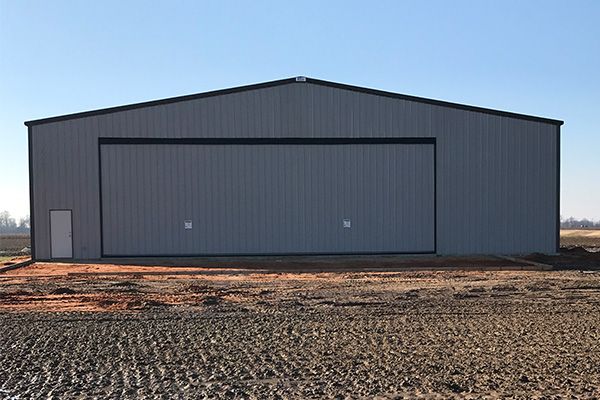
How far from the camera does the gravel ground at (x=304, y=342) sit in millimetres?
7348

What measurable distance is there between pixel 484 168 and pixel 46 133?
18465mm

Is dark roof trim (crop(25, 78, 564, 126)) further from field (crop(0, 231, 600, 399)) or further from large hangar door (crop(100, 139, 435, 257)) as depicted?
field (crop(0, 231, 600, 399))

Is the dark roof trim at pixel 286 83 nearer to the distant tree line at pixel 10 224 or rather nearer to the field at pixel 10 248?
the field at pixel 10 248

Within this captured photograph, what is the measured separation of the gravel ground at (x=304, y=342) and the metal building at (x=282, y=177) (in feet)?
28.2

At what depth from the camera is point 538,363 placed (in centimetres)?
824

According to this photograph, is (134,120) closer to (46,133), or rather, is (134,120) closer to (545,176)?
(46,133)

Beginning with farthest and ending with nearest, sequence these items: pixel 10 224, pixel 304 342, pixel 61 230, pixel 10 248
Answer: pixel 10 224
pixel 10 248
pixel 61 230
pixel 304 342

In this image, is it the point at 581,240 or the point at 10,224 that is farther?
the point at 10,224

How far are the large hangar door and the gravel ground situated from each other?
333 inches

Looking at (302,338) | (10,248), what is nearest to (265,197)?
(302,338)

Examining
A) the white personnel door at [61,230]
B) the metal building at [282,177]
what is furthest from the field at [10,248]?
the metal building at [282,177]

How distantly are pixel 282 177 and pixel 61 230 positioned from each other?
9.43 m

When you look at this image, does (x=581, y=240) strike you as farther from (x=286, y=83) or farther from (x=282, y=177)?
(x=286, y=83)

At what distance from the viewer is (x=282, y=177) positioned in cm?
2539
